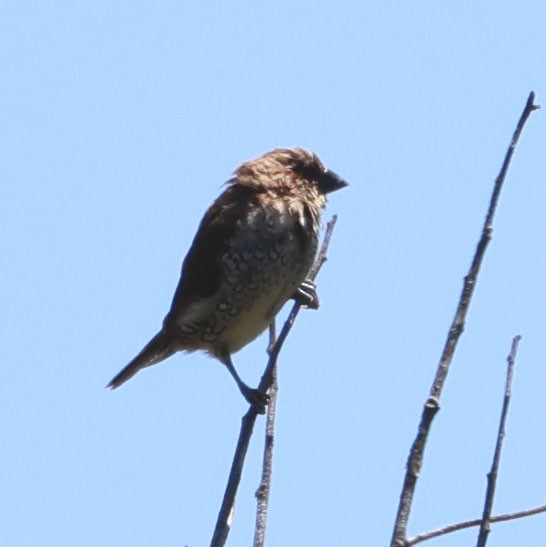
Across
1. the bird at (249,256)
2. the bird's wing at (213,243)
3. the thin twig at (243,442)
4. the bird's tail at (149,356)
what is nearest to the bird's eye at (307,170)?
the bird at (249,256)

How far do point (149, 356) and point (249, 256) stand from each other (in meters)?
0.92

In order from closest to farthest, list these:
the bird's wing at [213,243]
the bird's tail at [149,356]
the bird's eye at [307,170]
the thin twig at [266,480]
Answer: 1. the thin twig at [266,480]
2. the bird's wing at [213,243]
3. the bird's eye at [307,170]
4. the bird's tail at [149,356]

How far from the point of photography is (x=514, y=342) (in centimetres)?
318

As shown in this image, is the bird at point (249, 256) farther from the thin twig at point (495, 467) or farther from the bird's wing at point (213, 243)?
the thin twig at point (495, 467)

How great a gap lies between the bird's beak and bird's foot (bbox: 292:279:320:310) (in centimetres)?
64

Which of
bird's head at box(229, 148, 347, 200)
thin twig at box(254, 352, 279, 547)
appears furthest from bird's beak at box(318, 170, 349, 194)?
thin twig at box(254, 352, 279, 547)

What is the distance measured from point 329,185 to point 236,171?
485mm

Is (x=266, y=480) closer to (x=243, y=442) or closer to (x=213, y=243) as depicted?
(x=243, y=442)

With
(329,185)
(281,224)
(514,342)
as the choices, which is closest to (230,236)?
(281,224)

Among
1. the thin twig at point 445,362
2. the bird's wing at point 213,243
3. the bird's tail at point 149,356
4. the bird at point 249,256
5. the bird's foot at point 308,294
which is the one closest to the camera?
the thin twig at point 445,362

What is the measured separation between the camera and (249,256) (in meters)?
5.90

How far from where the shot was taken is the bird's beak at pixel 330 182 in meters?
6.27

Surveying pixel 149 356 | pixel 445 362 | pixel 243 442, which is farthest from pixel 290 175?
pixel 445 362

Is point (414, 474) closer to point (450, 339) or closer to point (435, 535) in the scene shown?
point (435, 535)
